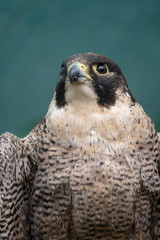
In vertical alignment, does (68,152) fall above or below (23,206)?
above

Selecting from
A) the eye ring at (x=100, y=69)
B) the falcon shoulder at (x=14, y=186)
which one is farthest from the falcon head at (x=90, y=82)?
the falcon shoulder at (x=14, y=186)

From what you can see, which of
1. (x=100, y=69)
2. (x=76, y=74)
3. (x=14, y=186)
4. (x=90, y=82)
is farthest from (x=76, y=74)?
(x=14, y=186)

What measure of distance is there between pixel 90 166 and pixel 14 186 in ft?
1.68

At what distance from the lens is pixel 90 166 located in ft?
5.94

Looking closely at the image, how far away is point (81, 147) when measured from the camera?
1836mm

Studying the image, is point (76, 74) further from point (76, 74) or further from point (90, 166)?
point (90, 166)

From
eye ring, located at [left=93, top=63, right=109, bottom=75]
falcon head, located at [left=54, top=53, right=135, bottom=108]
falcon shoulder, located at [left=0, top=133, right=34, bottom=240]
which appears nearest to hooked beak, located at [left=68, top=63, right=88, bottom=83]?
falcon head, located at [left=54, top=53, right=135, bottom=108]

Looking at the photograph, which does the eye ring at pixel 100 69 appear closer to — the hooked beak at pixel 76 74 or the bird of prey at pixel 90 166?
the bird of prey at pixel 90 166

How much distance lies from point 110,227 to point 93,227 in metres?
0.10

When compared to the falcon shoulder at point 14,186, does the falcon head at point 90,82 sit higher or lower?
higher

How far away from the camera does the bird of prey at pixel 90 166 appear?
71.4 inches

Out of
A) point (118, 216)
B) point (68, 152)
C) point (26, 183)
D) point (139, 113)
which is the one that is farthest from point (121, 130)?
point (26, 183)

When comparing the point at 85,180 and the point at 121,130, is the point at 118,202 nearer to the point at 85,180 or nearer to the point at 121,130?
the point at 85,180

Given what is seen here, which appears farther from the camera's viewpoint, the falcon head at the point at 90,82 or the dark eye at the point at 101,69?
the dark eye at the point at 101,69
